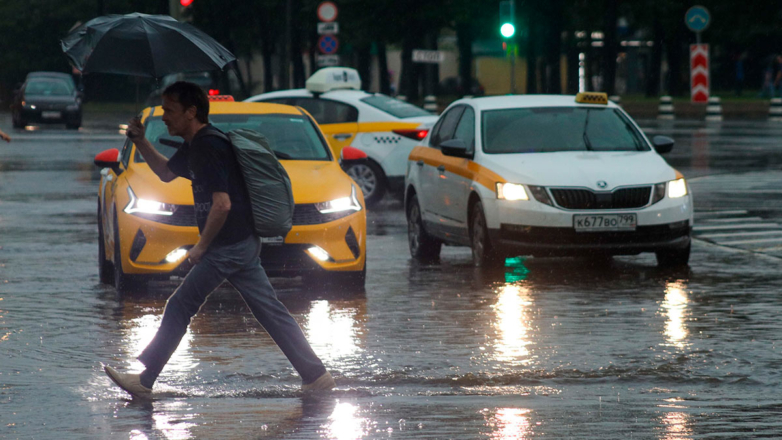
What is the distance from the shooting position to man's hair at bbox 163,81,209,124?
7312 mm

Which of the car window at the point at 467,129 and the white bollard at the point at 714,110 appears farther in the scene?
the white bollard at the point at 714,110

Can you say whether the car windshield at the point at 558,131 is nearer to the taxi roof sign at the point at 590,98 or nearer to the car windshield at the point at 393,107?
the taxi roof sign at the point at 590,98

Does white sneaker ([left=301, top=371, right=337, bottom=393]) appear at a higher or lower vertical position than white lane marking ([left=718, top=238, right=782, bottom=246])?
higher

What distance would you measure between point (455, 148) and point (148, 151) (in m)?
5.95

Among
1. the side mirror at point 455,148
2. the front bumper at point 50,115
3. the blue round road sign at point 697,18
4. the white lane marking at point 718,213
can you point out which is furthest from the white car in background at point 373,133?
the front bumper at point 50,115

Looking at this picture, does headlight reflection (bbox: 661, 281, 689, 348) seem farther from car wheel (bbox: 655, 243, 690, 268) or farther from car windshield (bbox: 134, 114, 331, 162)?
car windshield (bbox: 134, 114, 331, 162)

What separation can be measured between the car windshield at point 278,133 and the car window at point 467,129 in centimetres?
160

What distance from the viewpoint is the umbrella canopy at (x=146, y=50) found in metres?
8.59

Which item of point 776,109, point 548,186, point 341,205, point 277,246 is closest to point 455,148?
point 548,186

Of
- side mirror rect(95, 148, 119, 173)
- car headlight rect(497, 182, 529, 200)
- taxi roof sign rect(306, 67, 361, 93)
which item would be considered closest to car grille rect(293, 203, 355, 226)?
side mirror rect(95, 148, 119, 173)

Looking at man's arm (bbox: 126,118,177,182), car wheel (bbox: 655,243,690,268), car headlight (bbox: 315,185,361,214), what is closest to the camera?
man's arm (bbox: 126,118,177,182)

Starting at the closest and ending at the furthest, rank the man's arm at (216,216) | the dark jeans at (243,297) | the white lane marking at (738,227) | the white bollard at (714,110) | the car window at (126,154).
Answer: the man's arm at (216,216)
the dark jeans at (243,297)
the car window at (126,154)
the white lane marking at (738,227)
the white bollard at (714,110)

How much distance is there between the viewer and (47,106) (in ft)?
149

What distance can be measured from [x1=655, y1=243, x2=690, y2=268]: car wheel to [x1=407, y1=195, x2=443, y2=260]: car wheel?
212 cm
